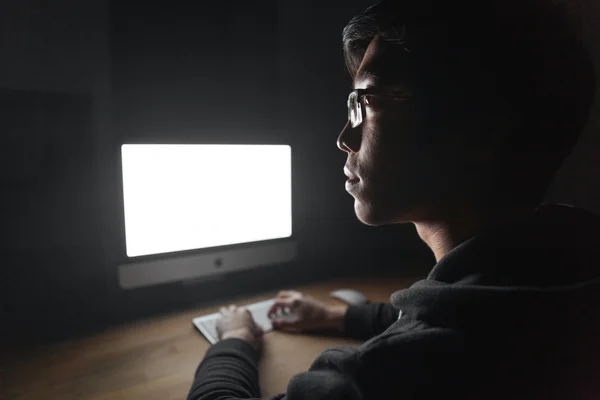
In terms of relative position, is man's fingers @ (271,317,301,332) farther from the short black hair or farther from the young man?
the short black hair

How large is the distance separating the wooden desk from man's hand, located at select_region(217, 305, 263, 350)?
0.12ft

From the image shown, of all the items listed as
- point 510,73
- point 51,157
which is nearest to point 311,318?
point 510,73

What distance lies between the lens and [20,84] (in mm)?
938

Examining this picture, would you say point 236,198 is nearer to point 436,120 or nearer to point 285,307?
point 285,307

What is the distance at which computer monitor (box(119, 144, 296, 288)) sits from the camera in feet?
3.27

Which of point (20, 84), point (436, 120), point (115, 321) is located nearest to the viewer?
point (436, 120)

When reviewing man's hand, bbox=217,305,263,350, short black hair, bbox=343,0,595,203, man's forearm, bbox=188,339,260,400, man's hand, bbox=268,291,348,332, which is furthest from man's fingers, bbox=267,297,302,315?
short black hair, bbox=343,0,595,203

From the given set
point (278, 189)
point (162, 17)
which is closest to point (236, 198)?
point (278, 189)

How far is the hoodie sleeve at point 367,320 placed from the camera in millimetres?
908

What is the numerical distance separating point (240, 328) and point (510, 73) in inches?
29.4

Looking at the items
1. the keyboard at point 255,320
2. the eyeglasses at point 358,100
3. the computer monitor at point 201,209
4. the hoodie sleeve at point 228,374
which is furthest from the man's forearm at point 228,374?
the eyeglasses at point 358,100

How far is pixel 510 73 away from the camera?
0.49 meters

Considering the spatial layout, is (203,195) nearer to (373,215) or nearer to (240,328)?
(240,328)

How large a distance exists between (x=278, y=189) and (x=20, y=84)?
0.76 meters
